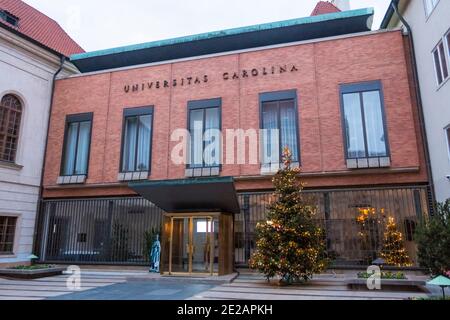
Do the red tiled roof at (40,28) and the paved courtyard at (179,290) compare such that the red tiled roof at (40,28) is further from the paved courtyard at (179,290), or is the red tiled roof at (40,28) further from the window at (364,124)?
the window at (364,124)

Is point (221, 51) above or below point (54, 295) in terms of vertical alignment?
above

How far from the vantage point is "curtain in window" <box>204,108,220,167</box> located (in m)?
17.4

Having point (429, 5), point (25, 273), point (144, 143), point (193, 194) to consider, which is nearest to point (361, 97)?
point (429, 5)

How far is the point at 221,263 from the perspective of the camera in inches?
573

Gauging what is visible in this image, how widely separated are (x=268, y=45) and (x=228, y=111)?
4.21m

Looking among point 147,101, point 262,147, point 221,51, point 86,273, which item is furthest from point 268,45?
point 86,273

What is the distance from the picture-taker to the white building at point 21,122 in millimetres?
18280

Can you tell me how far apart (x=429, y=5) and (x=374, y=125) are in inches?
192

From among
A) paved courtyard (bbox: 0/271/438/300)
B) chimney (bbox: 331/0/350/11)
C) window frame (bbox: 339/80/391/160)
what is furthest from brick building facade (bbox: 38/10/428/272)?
chimney (bbox: 331/0/350/11)

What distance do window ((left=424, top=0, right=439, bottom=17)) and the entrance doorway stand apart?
36.9 feet

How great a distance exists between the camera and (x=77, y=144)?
20.1m

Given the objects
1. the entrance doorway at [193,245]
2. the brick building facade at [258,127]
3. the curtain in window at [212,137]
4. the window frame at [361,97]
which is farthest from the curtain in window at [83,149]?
the window frame at [361,97]

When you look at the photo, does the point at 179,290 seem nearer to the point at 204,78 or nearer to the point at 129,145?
the point at 129,145

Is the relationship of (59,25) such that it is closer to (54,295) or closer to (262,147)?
(262,147)
